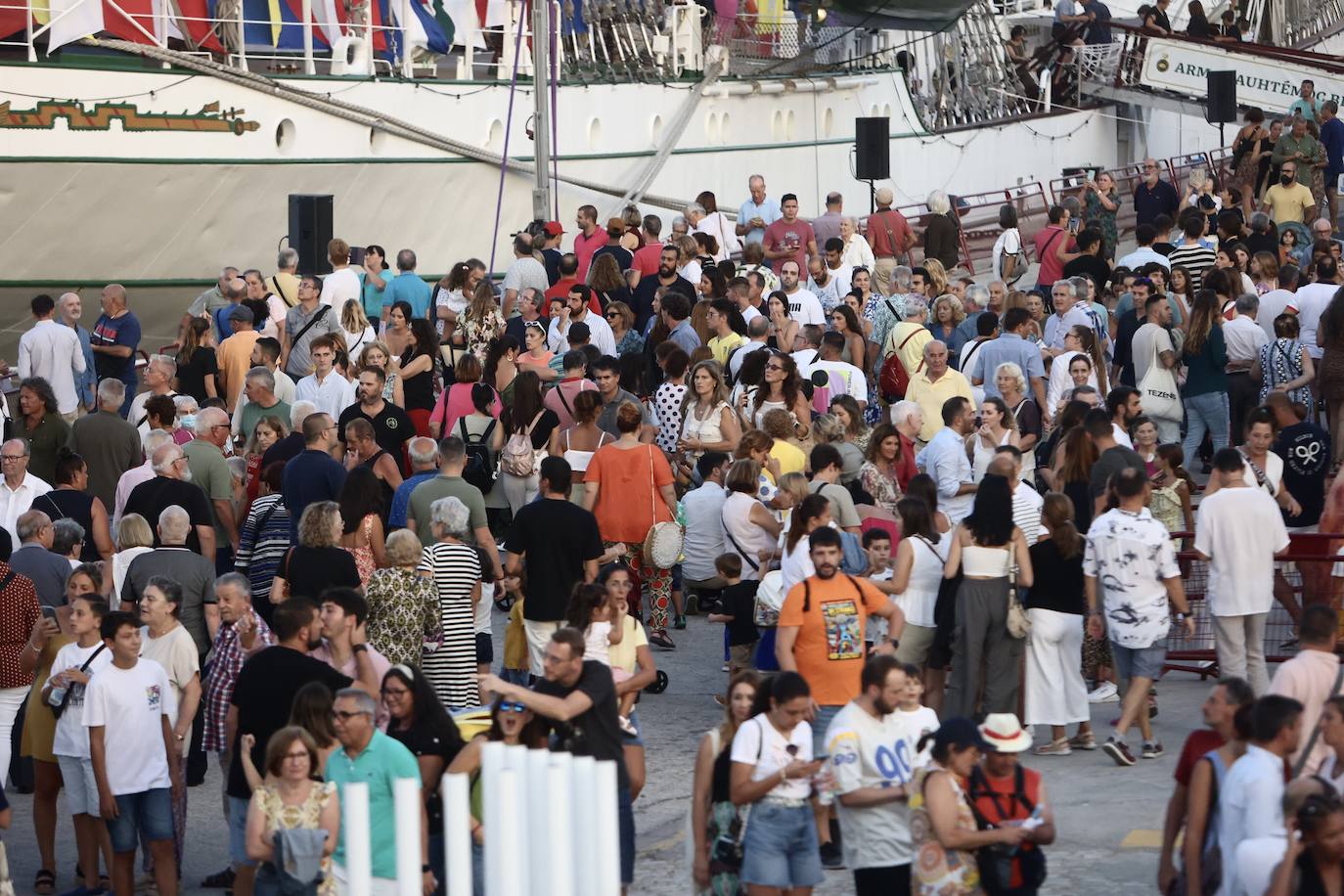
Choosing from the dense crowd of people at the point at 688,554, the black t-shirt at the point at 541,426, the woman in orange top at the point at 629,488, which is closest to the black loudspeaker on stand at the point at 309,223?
the dense crowd of people at the point at 688,554

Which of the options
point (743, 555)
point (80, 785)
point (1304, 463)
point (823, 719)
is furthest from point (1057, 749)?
point (80, 785)

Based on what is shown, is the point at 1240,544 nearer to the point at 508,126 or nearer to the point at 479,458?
the point at 479,458

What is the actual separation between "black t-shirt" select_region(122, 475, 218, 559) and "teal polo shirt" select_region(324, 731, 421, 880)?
13.6 feet

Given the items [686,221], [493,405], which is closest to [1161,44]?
[686,221]

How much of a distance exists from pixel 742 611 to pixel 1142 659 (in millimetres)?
2066

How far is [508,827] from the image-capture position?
5477 millimetres

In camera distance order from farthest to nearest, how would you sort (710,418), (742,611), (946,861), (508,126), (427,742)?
(508,126) < (710,418) < (742,611) < (427,742) < (946,861)

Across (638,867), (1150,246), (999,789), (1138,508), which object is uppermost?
(1150,246)

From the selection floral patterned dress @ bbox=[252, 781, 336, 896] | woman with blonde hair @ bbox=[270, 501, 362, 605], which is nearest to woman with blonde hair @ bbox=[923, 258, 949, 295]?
woman with blonde hair @ bbox=[270, 501, 362, 605]

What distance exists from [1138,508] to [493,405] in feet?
15.7

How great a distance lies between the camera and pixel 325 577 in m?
10.4

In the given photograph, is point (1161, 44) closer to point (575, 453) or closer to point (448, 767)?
point (575, 453)

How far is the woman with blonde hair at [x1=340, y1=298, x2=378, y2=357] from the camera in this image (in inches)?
622

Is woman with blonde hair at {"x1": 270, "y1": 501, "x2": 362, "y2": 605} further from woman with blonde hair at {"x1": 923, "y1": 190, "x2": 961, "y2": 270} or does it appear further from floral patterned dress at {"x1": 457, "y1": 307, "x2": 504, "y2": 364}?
woman with blonde hair at {"x1": 923, "y1": 190, "x2": 961, "y2": 270}
